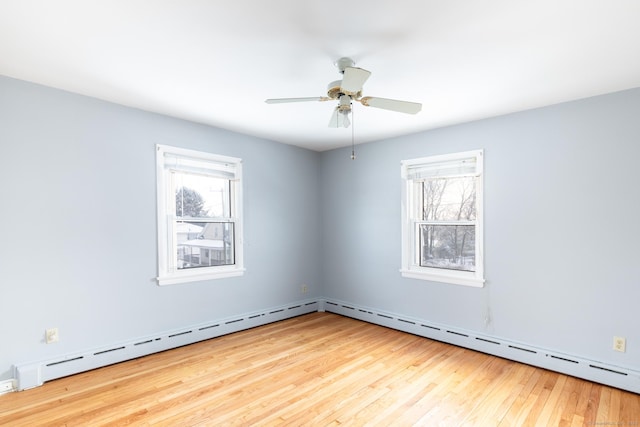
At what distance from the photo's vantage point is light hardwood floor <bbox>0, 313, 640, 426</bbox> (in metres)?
2.23

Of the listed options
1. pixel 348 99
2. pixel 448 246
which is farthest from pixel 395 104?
pixel 448 246

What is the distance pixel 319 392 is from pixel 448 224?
230 cm

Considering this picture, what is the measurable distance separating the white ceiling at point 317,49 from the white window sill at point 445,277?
1.77 meters

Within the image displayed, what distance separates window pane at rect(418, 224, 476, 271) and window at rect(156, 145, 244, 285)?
2297mm

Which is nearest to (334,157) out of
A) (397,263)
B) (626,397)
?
(397,263)

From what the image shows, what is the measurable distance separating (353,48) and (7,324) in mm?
3276

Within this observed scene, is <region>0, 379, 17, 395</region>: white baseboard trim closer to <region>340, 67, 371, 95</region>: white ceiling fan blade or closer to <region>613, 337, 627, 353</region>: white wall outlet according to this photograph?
<region>340, 67, 371, 95</region>: white ceiling fan blade

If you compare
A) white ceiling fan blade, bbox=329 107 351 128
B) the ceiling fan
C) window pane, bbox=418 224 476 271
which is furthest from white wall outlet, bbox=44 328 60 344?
window pane, bbox=418 224 476 271

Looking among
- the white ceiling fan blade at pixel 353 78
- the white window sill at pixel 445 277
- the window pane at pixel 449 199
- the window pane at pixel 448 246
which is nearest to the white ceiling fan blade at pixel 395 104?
the white ceiling fan blade at pixel 353 78

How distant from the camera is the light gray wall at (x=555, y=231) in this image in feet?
8.72

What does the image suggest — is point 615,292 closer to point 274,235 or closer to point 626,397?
point 626,397

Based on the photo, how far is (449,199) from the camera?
3.82 metres

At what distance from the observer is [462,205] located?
12.2 ft

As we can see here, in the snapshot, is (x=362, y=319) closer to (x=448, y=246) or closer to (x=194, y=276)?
(x=448, y=246)
